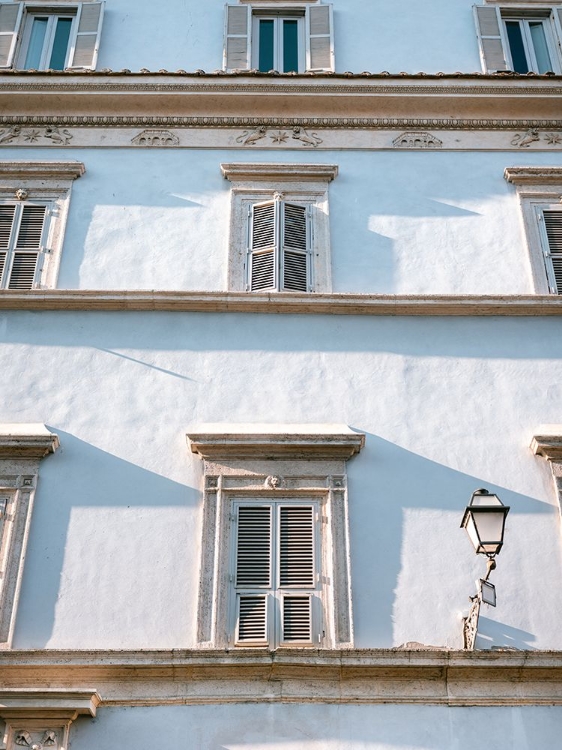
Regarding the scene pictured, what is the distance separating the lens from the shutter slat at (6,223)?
38.3 feet

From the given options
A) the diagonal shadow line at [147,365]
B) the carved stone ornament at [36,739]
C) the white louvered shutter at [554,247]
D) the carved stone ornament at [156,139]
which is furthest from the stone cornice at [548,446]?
the carved stone ornament at [156,139]

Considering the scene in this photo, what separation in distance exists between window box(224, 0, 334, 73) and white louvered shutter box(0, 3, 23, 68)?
2.59 meters

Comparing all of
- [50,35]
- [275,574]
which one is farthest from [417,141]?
[275,574]

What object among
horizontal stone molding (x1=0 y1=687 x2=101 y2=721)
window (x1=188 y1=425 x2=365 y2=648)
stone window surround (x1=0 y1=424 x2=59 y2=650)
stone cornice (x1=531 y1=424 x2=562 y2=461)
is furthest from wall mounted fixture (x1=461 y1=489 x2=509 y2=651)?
stone window surround (x1=0 y1=424 x2=59 y2=650)

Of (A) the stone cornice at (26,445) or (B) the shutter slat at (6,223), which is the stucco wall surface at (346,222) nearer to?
(B) the shutter slat at (6,223)

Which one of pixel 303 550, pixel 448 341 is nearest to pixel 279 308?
pixel 448 341

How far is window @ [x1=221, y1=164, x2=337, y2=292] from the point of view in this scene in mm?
11328

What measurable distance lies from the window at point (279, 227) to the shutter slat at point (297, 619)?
3.40 metres

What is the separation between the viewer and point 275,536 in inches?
374

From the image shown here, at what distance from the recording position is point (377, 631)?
900 cm

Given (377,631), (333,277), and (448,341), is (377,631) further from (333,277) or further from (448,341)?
(333,277)

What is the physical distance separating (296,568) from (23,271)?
4402 mm

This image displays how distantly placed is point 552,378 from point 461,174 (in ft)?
9.49

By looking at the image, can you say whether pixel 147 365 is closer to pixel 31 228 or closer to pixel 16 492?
pixel 16 492
